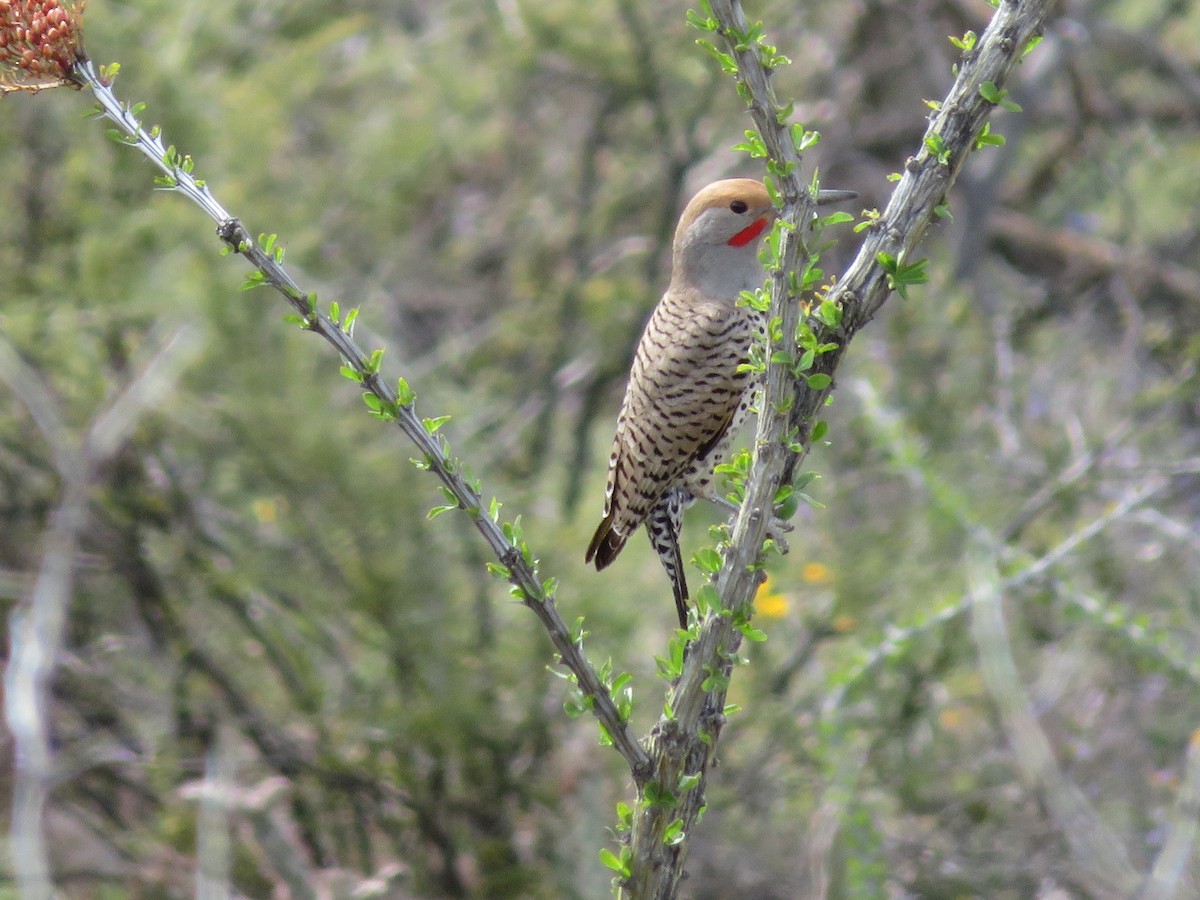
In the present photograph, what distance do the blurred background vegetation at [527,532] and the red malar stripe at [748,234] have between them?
2.20 ft

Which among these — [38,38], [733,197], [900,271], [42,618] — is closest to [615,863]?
[900,271]

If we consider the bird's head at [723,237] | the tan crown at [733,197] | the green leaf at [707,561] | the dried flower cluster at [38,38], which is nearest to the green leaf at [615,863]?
the green leaf at [707,561]

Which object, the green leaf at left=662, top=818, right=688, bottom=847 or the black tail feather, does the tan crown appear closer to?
the black tail feather

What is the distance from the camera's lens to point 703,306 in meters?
3.48

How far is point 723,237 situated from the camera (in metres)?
3.45

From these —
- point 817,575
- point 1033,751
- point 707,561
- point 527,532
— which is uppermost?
point 527,532

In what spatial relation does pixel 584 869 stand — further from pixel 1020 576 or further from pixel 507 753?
pixel 1020 576

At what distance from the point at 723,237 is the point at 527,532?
58.1 inches

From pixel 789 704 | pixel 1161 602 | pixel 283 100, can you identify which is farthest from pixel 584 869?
pixel 283 100

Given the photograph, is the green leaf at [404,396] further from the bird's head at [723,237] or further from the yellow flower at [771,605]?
the yellow flower at [771,605]

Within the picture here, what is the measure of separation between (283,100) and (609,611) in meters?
2.39

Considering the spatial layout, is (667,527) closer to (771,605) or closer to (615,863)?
(771,605)

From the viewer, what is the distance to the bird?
339cm

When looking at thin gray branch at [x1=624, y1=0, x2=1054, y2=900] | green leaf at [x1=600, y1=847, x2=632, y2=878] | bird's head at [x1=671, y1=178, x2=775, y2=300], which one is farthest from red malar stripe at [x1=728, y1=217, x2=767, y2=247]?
green leaf at [x1=600, y1=847, x2=632, y2=878]
